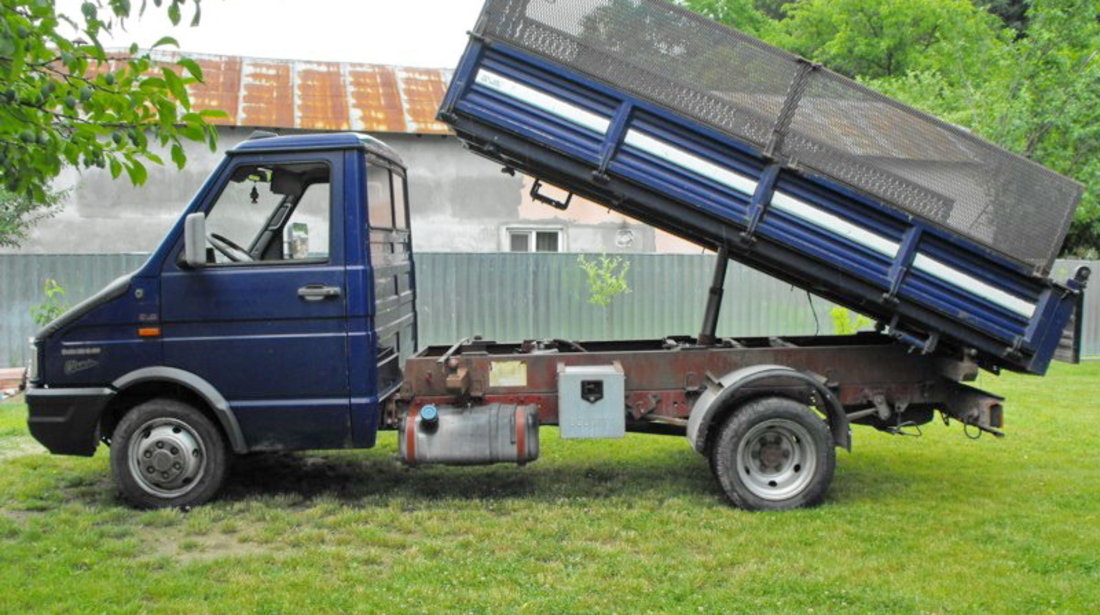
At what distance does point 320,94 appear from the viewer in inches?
675

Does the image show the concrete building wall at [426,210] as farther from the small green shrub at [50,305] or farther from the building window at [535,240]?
the small green shrub at [50,305]

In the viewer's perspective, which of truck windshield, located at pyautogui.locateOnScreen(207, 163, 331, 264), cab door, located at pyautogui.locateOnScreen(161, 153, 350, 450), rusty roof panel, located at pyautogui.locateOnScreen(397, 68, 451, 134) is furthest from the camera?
rusty roof panel, located at pyautogui.locateOnScreen(397, 68, 451, 134)

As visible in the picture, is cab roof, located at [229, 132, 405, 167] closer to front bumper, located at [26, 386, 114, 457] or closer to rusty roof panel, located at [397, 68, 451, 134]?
front bumper, located at [26, 386, 114, 457]

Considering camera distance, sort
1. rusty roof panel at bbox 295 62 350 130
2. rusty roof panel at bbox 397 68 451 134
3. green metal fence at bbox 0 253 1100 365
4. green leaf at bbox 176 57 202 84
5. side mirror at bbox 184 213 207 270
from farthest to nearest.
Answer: rusty roof panel at bbox 397 68 451 134 → rusty roof panel at bbox 295 62 350 130 → green metal fence at bbox 0 253 1100 365 → side mirror at bbox 184 213 207 270 → green leaf at bbox 176 57 202 84

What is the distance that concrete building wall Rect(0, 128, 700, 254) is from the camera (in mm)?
15805

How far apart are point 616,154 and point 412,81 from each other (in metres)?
13.1

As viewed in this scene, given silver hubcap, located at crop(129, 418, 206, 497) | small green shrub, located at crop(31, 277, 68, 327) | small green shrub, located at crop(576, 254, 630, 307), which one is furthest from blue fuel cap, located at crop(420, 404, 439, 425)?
small green shrub, located at crop(576, 254, 630, 307)

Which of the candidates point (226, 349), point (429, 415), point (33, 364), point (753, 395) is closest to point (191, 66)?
point (226, 349)

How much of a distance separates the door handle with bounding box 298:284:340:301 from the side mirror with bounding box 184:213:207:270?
65 centimetres

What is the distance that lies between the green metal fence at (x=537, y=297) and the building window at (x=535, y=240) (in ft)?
9.62

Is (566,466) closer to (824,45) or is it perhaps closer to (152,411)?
(152,411)

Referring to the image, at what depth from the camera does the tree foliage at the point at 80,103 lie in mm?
3961

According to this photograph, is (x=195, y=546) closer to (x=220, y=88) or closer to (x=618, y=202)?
(x=618, y=202)

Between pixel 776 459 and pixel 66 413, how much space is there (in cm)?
481
